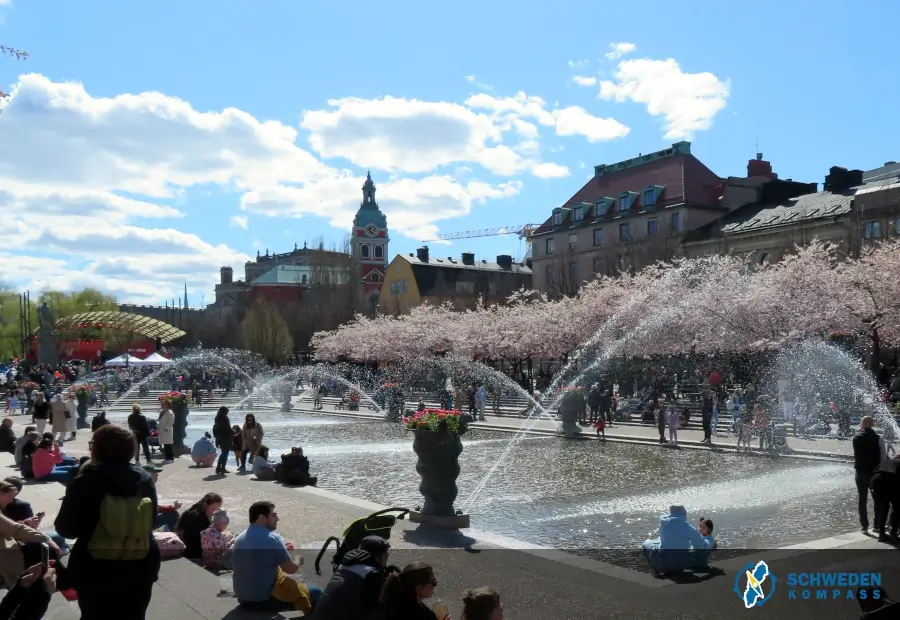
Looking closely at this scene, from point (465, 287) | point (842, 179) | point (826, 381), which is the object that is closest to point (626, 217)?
point (842, 179)

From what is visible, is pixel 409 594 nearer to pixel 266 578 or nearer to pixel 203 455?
pixel 266 578

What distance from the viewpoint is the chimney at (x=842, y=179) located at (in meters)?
56.3

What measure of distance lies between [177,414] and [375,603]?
18220mm

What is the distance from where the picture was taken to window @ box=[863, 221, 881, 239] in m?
45.8

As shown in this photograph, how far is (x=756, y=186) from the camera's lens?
65875 mm

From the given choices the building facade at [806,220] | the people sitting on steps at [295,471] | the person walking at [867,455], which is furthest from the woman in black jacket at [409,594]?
the building facade at [806,220]

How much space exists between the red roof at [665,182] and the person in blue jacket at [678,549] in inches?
2268

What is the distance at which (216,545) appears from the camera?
9898 mm

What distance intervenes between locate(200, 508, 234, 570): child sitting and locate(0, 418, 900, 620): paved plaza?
2.29 ft

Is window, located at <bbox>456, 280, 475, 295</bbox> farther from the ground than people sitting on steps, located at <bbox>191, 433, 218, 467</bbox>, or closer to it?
farther from the ground

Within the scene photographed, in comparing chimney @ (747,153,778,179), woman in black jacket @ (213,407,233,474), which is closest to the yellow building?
chimney @ (747,153,778,179)

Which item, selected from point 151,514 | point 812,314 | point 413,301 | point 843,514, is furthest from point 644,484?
point 413,301

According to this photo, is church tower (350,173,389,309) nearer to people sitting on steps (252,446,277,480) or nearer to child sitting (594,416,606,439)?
child sitting (594,416,606,439)

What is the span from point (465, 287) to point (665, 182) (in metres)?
33.5
